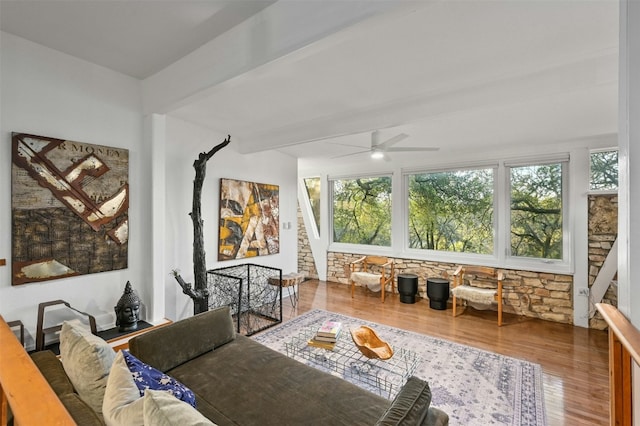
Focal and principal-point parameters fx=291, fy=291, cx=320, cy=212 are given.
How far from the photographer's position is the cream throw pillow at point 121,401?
1.00 m

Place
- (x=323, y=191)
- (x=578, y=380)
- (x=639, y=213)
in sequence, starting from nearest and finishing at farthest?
(x=639, y=213)
(x=578, y=380)
(x=323, y=191)

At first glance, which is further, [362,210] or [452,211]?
[362,210]

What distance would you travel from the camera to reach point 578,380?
2627 millimetres

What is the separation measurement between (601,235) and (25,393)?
A: 17.9ft

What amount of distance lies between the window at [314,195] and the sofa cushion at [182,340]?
4524mm

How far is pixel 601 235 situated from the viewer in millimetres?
3799

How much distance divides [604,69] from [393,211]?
3.70 metres

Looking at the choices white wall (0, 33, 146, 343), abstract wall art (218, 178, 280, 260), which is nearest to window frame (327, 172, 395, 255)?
abstract wall art (218, 178, 280, 260)

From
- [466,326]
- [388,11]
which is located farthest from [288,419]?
[466,326]

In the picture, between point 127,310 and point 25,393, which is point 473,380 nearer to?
point 25,393

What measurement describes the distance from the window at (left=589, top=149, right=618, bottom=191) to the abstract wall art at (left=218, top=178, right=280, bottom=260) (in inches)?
179

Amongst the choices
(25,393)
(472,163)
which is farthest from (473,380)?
(472,163)

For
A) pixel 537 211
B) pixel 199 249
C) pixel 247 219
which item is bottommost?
pixel 199 249

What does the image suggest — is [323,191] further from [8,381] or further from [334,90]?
[8,381]
